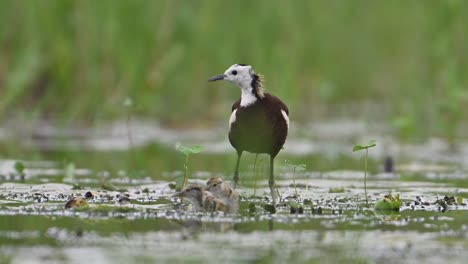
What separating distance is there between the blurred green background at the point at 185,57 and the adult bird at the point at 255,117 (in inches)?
219

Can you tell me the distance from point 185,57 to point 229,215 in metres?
10.4

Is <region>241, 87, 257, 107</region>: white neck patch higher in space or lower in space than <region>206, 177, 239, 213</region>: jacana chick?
higher

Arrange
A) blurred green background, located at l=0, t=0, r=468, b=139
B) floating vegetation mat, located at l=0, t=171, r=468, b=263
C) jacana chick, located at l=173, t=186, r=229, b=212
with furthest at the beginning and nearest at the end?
1. blurred green background, located at l=0, t=0, r=468, b=139
2. jacana chick, located at l=173, t=186, r=229, b=212
3. floating vegetation mat, located at l=0, t=171, r=468, b=263

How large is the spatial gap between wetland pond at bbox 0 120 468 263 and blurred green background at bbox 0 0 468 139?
211cm

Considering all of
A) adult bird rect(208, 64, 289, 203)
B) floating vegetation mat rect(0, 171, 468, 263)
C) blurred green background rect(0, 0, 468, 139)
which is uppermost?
blurred green background rect(0, 0, 468, 139)

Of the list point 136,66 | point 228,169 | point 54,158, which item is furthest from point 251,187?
point 136,66

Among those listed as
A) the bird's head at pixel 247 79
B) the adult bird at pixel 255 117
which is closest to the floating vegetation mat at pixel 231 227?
the adult bird at pixel 255 117

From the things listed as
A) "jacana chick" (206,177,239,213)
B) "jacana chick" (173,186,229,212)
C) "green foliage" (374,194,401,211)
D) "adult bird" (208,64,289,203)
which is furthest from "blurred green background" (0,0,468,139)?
"jacana chick" (173,186,229,212)

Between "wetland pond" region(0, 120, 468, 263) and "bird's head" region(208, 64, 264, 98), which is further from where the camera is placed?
"bird's head" region(208, 64, 264, 98)

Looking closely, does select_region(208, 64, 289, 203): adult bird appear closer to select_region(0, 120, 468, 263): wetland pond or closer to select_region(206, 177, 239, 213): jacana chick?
select_region(0, 120, 468, 263): wetland pond

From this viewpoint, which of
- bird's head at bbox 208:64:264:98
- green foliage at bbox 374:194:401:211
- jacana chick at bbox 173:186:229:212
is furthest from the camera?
bird's head at bbox 208:64:264:98

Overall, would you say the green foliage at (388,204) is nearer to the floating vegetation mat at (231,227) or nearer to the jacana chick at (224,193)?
the floating vegetation mat at (231,227)

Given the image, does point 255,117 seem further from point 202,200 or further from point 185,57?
point 185,57

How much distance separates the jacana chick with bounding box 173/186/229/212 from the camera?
24.0 ft
